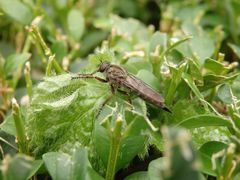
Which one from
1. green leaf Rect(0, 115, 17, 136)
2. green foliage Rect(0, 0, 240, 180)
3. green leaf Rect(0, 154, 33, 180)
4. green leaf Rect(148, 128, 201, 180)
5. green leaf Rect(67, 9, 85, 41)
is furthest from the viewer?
green leaf Rect(67, 9, 85, 41)

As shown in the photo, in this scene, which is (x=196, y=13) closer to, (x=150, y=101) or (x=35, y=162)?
(x=150, y=101)

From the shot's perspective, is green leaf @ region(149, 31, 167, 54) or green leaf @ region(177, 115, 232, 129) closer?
green leaf @ region(177, 115, 232, 129)

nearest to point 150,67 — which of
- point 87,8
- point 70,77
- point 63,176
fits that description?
point 70,77

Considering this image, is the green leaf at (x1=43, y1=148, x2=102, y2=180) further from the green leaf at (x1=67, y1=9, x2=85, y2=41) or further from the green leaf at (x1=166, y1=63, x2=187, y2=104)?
the green leaf at (x1=67, y1=9, x2=85, y2=41)

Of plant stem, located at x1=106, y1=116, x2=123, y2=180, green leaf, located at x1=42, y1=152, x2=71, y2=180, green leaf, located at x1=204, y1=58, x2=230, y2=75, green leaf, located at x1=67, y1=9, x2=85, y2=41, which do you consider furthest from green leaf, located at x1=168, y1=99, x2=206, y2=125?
green leaf, located at x1=67, y1=9, x2=85, y2=41

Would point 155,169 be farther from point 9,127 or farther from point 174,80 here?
point 9,127

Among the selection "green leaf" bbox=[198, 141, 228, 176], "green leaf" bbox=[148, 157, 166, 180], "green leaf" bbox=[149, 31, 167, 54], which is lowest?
"green leaf" bbox=[198, 141, 228, 176]

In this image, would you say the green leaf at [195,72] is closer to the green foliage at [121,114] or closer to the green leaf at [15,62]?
the green foliage at [121,114]
